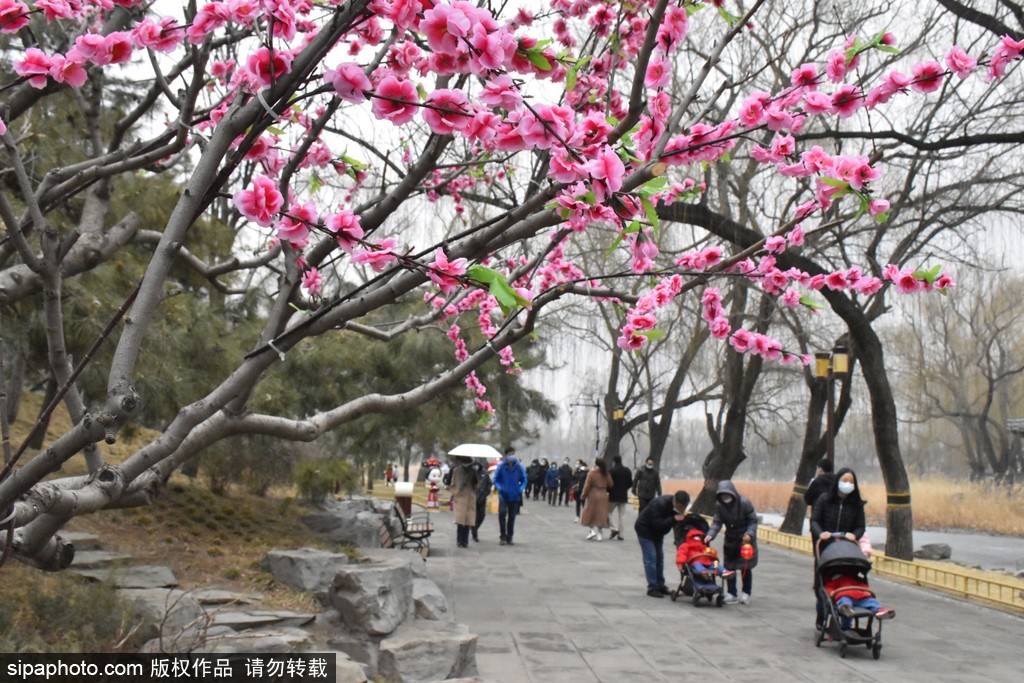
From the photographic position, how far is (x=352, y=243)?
10.6ft

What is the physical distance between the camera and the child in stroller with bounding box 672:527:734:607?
430 inches

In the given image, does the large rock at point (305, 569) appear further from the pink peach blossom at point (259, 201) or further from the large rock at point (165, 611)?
the pink peach blossom at point (259, 201)

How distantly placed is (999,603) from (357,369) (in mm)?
11505

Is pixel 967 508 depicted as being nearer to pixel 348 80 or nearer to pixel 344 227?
pixel 344 227

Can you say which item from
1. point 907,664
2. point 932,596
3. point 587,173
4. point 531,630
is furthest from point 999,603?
point 587,173

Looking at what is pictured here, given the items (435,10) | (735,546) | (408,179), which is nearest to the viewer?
(435,10)

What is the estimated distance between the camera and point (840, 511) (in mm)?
9398

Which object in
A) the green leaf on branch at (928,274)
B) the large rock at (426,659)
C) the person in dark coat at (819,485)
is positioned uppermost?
the green leaf on branch at (928,274)

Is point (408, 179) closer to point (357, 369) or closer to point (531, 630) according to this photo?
point (531, 630)

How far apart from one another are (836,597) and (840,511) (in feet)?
3.76

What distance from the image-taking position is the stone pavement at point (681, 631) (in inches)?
304

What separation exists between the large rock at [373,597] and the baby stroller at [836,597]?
3783mm

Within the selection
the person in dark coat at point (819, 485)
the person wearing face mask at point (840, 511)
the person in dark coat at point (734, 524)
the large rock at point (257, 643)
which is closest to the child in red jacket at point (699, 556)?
the person in dark coat at point (734, 524)

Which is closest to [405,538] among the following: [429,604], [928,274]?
[429,604]
